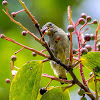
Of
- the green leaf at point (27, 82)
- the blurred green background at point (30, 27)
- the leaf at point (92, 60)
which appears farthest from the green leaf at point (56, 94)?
the blurred green background at point (30, 27)

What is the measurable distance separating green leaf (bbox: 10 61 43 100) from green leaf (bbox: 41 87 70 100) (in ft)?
0.21

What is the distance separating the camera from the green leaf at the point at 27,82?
3.43ft

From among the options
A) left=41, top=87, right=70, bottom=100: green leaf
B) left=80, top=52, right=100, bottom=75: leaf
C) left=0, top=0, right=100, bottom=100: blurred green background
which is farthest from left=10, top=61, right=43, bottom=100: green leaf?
left=0, top=0, right=100, bottom=100: blurred green background

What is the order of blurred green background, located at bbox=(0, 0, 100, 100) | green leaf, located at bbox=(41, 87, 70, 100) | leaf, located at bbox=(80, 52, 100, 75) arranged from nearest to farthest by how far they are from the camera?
1. leaf, located at bbox=(80, 52, 100, 75)
2. green leaf, located at bbox=(41, 87, 70, 100)
3. blurred green background, located at bbox=(0, 0, 100, 100)

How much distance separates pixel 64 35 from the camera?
4.18ft

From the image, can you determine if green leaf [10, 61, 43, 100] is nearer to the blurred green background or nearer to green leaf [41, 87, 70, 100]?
green leaf [41, 87, 70, 100]

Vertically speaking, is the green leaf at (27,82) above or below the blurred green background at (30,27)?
below

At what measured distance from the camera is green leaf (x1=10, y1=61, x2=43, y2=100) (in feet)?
3.43

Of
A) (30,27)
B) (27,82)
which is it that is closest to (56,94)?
(27,82)

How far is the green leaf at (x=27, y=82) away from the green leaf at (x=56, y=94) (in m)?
0.06

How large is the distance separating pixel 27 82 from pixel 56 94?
0.15 metres

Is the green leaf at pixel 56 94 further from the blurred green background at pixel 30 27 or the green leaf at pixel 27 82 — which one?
the blurred green background at pixel 30 27

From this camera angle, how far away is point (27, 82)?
3.46 ft

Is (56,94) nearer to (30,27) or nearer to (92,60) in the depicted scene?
(92,60)
